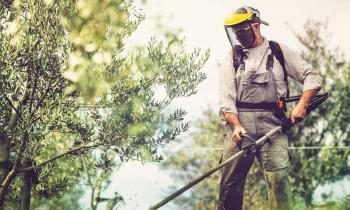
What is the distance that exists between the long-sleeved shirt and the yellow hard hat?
34 centimetres

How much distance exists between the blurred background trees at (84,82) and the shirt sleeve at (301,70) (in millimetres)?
3690

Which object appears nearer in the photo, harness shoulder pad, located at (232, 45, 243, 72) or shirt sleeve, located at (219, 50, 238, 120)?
shirt sleeve, located at (219, 50, 238, 120)

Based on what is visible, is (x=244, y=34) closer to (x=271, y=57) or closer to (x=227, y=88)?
(x=271, y=57)

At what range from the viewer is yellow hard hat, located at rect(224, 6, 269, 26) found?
6.93m

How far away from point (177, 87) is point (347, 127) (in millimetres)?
27958

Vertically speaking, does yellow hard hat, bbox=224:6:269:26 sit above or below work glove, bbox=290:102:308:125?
above

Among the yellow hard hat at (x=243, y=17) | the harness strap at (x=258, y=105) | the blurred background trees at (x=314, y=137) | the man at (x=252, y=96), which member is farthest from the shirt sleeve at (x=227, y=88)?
the blurred background trees at (x=314, y=137)

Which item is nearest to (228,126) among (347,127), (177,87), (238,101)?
(238,101)

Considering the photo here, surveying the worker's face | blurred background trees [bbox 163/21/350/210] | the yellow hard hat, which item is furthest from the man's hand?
blurred background trees [bbox 163/21/350/210]

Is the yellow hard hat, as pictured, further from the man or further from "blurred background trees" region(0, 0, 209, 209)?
"blurred background trees" region(0, 0, 209, 209)

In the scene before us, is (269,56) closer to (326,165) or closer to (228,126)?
(228,126)

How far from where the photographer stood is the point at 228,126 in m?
7.00

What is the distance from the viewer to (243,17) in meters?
6.94

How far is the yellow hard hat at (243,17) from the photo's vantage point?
6.93m
